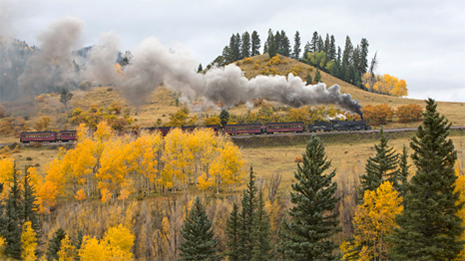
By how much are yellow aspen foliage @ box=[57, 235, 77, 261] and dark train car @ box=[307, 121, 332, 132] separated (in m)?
64.4

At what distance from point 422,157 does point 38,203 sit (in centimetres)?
4482

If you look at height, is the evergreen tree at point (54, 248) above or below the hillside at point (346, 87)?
below

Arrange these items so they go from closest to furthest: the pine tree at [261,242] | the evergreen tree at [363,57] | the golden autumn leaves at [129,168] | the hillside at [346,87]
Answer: the pine tree at [261,242] < the golden autumn leaves at [129,168] < the hillside at [346,87] < the evergreen tree at [363,57]

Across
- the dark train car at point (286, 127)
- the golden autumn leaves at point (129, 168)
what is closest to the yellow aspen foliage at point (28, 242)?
the golden autumn leaves at point (129, 168)

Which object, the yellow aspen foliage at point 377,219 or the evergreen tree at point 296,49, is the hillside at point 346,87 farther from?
the yellow aspen foliage at point 377,219

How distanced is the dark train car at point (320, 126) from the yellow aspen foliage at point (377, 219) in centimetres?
5531

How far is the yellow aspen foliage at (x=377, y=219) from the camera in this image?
28094mm

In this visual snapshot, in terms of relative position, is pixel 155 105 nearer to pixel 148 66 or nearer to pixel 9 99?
pixel 9 99

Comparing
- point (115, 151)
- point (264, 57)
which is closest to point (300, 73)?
point (264, 57)

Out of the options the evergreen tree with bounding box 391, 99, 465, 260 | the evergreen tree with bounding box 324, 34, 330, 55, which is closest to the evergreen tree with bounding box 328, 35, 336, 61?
the evergreen tree with bounding box 324, 34, 330, 55

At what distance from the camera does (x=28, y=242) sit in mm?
35969

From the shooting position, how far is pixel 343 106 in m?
77.9

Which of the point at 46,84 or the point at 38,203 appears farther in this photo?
the point at 46,84

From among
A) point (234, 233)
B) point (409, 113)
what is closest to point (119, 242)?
point (234, 233)
